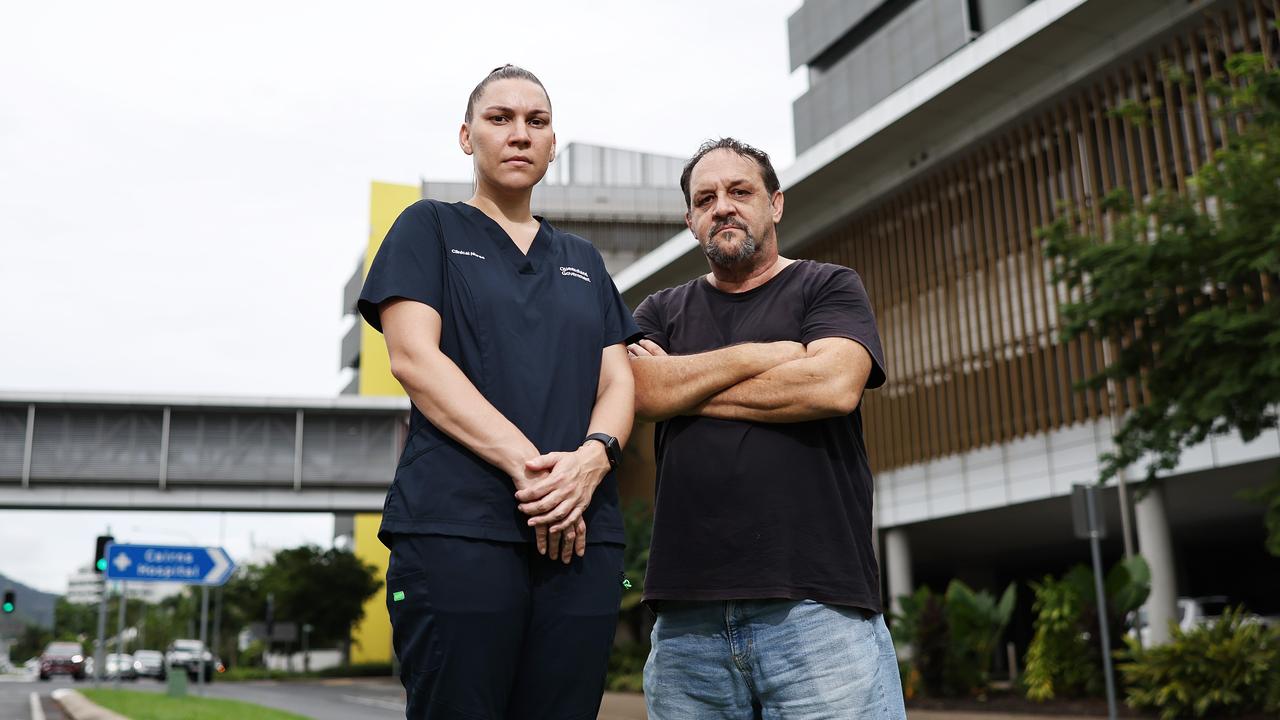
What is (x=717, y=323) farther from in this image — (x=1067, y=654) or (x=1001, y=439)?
(x=1001, y=439)

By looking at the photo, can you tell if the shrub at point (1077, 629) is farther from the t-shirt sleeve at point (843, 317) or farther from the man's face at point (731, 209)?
the man's face at point (731, 209)

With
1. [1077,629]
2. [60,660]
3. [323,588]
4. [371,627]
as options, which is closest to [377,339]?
[323,588]

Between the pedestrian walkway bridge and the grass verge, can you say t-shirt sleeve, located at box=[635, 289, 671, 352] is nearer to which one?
the grass verge

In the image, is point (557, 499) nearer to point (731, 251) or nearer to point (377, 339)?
point (731, 251)

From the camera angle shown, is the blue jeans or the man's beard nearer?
the blue jeans

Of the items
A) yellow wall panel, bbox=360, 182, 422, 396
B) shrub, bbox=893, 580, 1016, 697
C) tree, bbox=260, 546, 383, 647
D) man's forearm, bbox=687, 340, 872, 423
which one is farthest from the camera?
yellow wall panel, bbox=360, 182, 422, 396

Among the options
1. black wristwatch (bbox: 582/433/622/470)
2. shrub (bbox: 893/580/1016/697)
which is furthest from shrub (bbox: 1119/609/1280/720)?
black wristwatch (bbox: 582/433/622/470)

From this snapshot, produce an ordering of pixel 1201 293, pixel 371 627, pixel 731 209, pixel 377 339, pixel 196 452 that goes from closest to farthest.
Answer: pixel 731 209, pixel 1201 293, pixel 196 452, pixel 371 627, pixel 377 339

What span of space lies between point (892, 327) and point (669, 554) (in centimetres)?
2305

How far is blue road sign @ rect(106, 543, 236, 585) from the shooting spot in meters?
22.4

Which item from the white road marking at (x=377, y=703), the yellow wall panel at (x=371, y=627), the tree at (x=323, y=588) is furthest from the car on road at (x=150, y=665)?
→ the white road marking at (x=377, y=703)

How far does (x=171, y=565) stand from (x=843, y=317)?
22.3m

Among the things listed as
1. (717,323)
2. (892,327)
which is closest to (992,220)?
(892,327)

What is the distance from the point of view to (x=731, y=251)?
2965 millimetres
